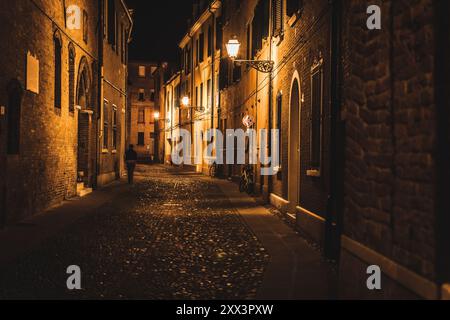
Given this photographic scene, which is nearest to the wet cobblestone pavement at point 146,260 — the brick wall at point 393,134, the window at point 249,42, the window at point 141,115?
the brick wall at point 393,134

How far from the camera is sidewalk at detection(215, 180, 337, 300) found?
7.01m

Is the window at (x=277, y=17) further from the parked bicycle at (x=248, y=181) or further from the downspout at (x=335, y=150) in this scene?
the downspout at (x=335, y=150)

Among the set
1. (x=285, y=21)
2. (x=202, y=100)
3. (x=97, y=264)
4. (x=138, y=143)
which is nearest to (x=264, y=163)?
(x=285, y=21)

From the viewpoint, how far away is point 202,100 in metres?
41.6

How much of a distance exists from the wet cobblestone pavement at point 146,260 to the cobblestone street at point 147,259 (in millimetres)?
10

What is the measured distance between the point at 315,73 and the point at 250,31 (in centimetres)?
1269

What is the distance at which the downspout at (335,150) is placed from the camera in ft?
30.4

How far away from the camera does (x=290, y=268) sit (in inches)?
337

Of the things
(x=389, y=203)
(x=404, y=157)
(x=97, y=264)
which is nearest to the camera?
(x=404, y=157)

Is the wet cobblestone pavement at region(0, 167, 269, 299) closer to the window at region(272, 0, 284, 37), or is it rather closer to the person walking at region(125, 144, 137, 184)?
the window at region(272, 0, 284, 37)
